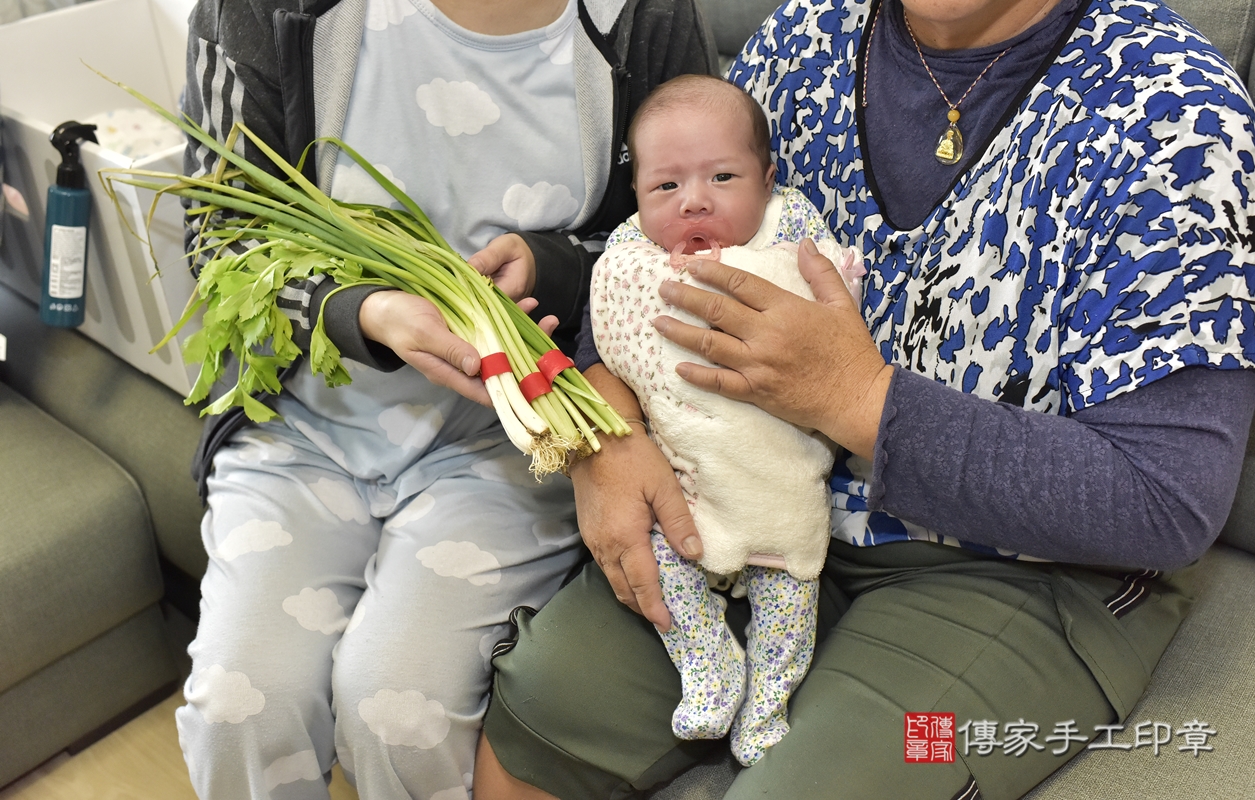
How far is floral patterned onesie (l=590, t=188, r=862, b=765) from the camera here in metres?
1.25

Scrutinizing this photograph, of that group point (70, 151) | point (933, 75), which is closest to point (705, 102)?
point (933, 75)

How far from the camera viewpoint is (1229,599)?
1.52m

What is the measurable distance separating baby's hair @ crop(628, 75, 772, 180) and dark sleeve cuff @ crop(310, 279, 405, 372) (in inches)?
17.3

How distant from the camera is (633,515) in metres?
1.29

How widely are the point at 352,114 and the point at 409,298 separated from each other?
32cm

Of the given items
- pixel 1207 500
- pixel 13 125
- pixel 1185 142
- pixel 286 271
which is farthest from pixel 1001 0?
pixel 13 125

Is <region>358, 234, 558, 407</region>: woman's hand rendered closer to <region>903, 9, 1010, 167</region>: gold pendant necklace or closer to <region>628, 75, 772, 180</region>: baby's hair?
<region>628, 75, 772, 180</region>: baby's hair

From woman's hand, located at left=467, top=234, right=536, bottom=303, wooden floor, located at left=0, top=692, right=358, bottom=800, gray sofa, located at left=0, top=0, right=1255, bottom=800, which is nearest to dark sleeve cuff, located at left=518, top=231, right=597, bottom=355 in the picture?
woman's hand, located at left=467, top=234, right=536, bottom=303

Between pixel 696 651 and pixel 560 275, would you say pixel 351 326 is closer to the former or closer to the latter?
pixel 560 275

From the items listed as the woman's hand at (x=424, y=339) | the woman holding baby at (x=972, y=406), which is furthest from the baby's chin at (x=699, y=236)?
the woman's hand at (x=424, y=339)

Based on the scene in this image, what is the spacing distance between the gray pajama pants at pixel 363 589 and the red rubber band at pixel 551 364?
0.29m

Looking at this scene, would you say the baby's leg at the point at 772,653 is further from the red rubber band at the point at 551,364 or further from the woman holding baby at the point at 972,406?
the red rubber band at the point at 551,364

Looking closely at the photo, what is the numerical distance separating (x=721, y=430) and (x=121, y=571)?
48.3 inches

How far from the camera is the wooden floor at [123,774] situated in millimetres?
1831
